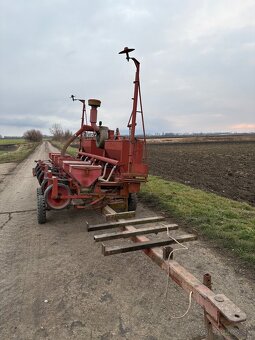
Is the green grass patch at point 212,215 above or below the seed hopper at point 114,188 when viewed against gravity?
below

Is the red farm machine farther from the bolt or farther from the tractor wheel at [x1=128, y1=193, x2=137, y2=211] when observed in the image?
the bolt

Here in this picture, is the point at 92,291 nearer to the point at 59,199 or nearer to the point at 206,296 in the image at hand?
the point at 206,296

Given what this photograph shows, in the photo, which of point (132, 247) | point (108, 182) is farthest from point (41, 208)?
point (132, 247)

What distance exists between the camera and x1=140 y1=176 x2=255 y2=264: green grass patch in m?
4.66

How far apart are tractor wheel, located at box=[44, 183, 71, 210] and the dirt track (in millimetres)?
723

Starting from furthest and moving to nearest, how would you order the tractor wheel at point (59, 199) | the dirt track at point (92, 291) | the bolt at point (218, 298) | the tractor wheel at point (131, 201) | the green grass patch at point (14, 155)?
the green grass patch at point (14, 155), the tractor wheel at point (131, 201), the tractor wheel at point (59, 199), the dirt track at point (92, 291), the bolt at point (218, 298)

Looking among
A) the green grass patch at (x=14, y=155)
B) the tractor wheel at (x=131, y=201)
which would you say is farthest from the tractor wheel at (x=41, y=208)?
the green grass patch at (x=14, y=155)

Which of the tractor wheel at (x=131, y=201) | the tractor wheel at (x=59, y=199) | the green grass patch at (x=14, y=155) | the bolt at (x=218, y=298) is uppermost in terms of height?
the bolt at (x=218, y=298)

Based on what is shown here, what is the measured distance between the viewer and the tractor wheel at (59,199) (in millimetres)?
5816

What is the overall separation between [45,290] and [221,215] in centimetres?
399

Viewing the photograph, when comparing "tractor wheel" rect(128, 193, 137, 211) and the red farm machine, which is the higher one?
the red farm machine

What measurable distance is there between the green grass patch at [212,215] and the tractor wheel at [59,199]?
2.27 meters

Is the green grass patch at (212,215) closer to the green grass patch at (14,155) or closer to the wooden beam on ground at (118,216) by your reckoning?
the wooden beam on ground at (118,216)

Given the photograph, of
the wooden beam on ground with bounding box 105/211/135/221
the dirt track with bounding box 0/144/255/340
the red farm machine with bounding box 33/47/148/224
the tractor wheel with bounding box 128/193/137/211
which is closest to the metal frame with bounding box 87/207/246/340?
the dirt track with bounding box 0/144/255/340
